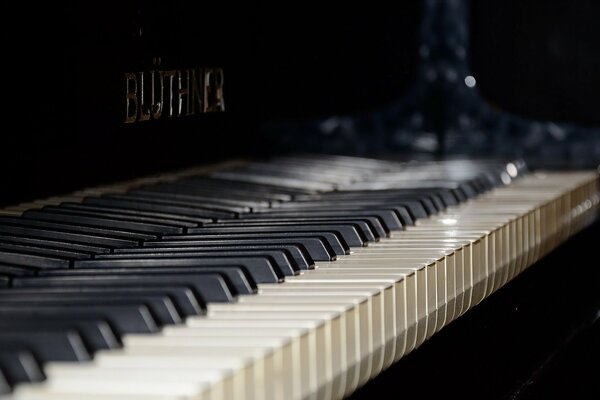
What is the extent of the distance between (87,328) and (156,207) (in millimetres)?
796

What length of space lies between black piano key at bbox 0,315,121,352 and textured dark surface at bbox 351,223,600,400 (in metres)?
0.45

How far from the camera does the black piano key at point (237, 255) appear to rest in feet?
4.33

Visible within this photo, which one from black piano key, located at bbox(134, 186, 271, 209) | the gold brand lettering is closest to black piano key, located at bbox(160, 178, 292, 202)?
black piano key, located at bbox(134, 186, 271, 209)

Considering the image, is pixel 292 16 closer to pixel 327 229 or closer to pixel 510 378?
pixel 510 378

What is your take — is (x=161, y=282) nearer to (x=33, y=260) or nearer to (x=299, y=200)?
(x=33, y=260)

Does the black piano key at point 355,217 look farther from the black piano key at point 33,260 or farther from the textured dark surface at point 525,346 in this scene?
the black piano key at point 33,260

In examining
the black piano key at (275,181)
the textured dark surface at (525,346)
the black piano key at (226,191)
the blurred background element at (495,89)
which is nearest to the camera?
the textured dark surface at (525,346)

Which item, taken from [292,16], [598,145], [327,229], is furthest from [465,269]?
[598,145]

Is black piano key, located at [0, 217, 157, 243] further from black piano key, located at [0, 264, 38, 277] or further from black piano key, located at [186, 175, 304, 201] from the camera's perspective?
black piano key, located at [186, 175, 304, 201]

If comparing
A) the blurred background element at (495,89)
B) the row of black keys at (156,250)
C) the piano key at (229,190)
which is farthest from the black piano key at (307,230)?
the blurred background element at (495,89)

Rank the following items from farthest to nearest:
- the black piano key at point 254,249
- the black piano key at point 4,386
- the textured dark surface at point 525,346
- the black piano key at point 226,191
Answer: the black piano key at point 226,191
the textured dark surface at point 525,346
the black piano key at point 254,249
the black piano key at point 4,386

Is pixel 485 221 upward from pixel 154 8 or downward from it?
downward

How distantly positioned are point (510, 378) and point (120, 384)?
131 centimetres

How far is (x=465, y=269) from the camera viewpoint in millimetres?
1532
